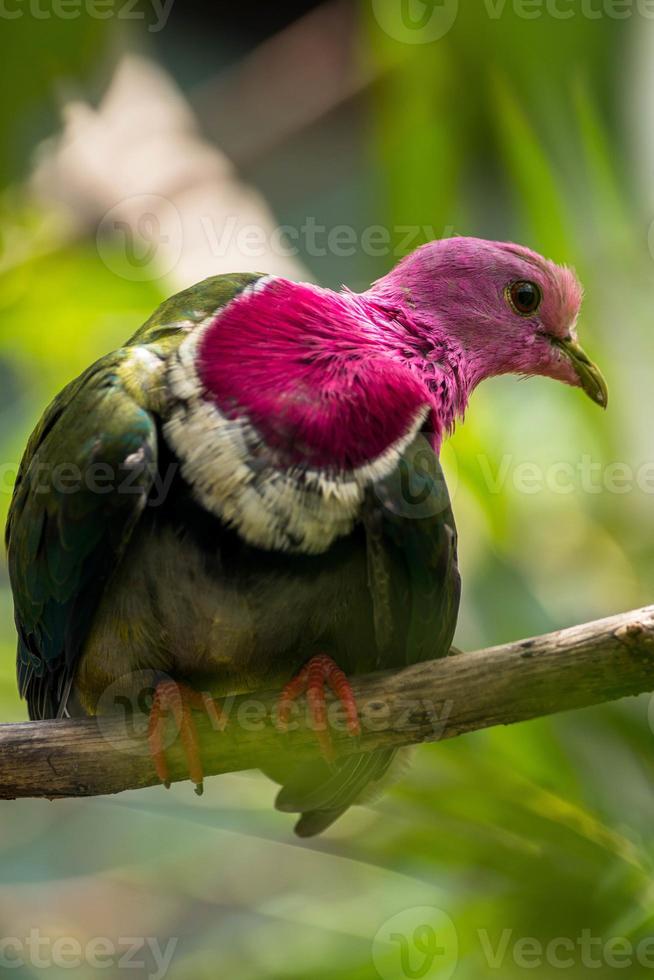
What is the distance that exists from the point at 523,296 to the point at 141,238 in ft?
7.75

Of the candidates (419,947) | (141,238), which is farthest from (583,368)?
(141,238)

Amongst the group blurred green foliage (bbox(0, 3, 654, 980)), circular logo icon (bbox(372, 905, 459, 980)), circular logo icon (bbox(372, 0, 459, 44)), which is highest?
circular logo icon (bbox(372, 0, 459, 44))

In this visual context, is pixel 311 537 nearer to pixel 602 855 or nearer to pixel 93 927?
pixel 602 855

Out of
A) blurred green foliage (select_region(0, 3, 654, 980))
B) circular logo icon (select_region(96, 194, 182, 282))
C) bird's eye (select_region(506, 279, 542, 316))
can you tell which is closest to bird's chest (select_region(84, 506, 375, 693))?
bird's eye (select_region(506, 279, 542, 316))

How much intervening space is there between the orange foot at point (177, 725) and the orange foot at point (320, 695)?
0.45 ft

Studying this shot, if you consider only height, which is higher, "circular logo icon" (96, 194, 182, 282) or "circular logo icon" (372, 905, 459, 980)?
"circular logo icon" (96, 194, 182, 282)

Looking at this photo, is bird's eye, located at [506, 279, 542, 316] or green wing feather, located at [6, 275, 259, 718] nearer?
green wing feather, located at [6, 275, 259, 718]

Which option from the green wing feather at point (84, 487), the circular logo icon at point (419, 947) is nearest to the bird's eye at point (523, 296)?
the green wing feather at point (84, 487)

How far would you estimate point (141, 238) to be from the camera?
15.4 feet

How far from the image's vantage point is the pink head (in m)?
2.64

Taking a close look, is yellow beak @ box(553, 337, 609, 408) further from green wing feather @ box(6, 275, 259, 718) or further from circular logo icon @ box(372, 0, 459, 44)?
circular logo icon @ box(372, 0, 459, 44)

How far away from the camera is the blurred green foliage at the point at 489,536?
3311mm

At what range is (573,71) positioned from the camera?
13.9ft

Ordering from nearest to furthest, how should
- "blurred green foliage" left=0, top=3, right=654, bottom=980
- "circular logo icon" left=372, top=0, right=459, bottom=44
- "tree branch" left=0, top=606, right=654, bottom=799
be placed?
1. "tree branch" left=0, top=606, right=654, bottom=799
2. "blurred green foliage" left=0, top=3, right=654, bottom=980
3. "circular logo icon" left=372, top=0, right=459, bottom=44
